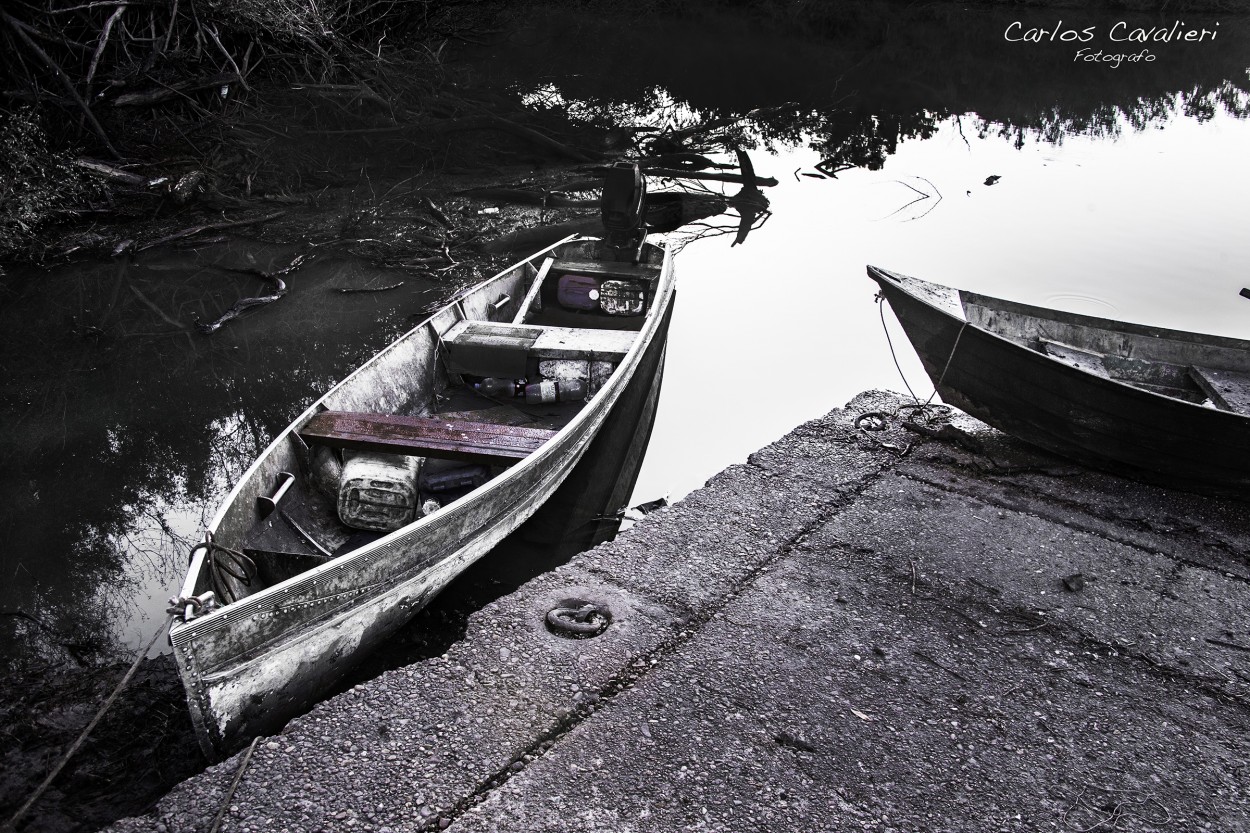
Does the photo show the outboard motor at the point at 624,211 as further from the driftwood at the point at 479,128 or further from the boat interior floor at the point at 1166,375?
the driftwood at the point at 479,128

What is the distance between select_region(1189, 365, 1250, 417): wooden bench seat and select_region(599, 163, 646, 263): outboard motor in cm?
553

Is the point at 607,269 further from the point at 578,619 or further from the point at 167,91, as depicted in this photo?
the point at 167,91

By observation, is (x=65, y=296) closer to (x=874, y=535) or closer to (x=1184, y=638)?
(x=874, y=535)

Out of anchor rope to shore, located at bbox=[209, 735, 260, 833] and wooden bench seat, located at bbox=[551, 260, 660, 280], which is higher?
wooden bench seat, located at bbox=[551, 260, 660, 280]

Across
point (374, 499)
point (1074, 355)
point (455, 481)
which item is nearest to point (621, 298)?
point (455, 481)

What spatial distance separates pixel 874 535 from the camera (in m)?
5.31

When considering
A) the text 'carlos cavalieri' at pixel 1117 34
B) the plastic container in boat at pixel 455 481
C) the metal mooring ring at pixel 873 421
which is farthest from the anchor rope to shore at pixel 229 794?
the text 'carlos cavalieri' at pixel 1117 34

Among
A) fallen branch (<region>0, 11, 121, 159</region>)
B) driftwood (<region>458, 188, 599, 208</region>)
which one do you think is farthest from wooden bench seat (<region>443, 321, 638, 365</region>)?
fallen branch (<region>0, 11, 121, 159</region>)

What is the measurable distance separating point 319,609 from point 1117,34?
99.2 feet

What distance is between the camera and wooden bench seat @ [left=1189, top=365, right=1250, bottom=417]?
246 inches

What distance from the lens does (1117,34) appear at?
25.9 meters

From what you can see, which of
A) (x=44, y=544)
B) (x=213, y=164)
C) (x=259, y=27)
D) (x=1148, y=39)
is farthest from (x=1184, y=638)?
→ (x=1148, y=39)

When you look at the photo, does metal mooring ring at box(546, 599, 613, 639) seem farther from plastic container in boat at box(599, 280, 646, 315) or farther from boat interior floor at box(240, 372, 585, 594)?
plastic container in boat at box(599, 280, 646, 315)

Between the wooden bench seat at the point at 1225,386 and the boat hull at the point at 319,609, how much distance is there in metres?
4.87
